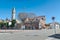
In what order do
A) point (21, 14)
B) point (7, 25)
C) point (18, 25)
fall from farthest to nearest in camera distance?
1. point (21, 14)
2. point (18, 25)
3. point (7, 25)

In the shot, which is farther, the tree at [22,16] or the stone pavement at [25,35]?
the tree at [22,16]

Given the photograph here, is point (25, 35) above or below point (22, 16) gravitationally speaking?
below

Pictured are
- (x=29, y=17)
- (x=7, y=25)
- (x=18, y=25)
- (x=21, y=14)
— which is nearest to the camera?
(x=7, y=25)

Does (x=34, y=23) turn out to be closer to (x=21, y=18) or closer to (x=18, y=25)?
(x=18, y=25)

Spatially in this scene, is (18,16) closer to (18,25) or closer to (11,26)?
(18,25)

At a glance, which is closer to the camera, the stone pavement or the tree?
the stone pavement

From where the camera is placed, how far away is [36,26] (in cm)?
10975

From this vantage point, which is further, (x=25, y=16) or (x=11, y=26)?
(x=25, y=16)

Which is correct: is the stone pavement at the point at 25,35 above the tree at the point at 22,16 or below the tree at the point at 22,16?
below

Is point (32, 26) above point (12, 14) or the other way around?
the other way around

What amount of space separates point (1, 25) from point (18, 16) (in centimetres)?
2448

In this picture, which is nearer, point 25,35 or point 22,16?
point 25,35

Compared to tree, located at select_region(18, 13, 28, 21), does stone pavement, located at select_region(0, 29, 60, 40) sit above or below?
below

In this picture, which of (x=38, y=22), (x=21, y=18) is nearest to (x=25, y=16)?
(x=21, y=18)
